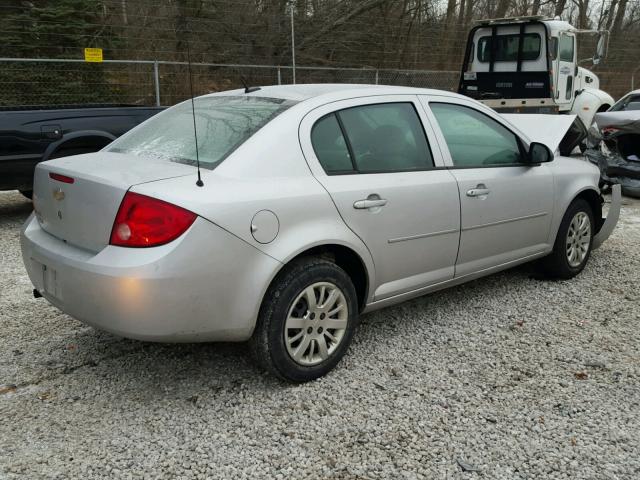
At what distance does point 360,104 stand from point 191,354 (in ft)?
5.95

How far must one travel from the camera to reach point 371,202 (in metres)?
3.43

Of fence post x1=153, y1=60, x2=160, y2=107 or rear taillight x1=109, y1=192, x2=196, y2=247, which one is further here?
fence post x1=153, y1=60, x2=160, y2=107

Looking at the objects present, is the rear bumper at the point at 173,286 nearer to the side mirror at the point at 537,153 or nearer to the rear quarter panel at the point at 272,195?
the rear quarter panel at the point at 272,195

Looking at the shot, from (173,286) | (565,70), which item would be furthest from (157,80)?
(173,286)

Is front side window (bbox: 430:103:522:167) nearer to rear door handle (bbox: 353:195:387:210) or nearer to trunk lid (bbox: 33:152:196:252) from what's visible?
rear door handle (bbox: 353:195:387:210)

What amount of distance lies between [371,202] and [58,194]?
1673 mm

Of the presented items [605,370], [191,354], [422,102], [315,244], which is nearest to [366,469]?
[315,244]

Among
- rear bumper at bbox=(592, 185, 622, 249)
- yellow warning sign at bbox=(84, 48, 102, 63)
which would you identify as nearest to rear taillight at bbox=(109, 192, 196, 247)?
rear bumper at bbox=(592, 185, 622, 249)

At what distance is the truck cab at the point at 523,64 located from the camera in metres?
11.5

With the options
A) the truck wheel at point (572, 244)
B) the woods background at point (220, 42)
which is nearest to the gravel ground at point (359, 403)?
the truck wheel at point (572, 244)

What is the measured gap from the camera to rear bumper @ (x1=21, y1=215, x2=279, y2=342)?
2742 millimetres

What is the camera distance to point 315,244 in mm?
3158

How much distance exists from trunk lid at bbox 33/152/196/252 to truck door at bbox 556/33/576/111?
10346 millimetres

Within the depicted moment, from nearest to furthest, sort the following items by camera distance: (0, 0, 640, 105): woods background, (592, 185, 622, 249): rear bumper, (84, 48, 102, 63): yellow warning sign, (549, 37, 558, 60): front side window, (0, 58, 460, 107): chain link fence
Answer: (592, 185, 622, 249): rear bumper
(84, 48, 102, 63): yellow warning sign
(549, 37, 558, 60): front side window
(0, 58, 460, 107): chain link fence
(0, 0, 640, 105): woods background
